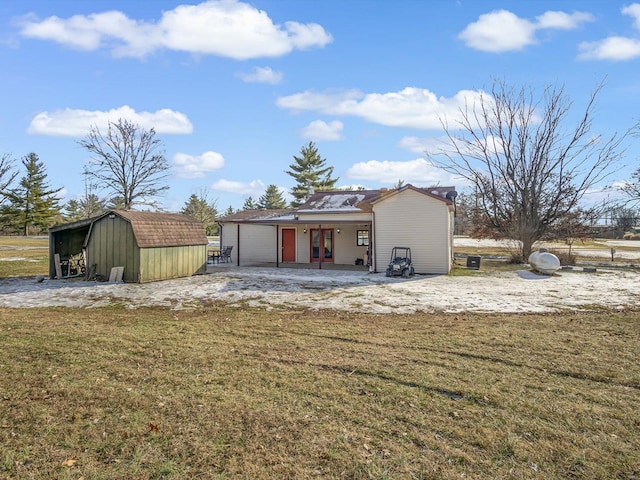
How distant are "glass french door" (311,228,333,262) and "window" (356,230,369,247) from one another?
1.43 m

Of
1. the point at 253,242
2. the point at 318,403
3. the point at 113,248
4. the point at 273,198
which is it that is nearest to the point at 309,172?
the point at 273,198

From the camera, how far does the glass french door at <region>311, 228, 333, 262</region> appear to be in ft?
66.5

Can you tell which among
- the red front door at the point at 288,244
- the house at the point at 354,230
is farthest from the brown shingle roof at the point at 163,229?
the red front door at the point at 288,244

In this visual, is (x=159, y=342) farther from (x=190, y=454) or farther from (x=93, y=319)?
(x=190, y=454)

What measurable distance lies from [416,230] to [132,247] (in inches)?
435

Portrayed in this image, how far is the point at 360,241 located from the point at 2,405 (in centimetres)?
1716

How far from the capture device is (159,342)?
234 inches

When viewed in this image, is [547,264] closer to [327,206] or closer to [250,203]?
[327,206]

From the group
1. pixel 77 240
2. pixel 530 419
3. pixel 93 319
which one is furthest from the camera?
pixel 77 240

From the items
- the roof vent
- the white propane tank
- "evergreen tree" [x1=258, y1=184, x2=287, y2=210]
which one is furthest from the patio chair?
"evergreen tree" [x1=258, y1=184, x2=287, y2=210]

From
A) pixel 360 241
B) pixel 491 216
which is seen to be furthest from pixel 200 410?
pixel 491 216

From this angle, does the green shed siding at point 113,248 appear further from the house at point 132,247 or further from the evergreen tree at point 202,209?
the evergreen tree at point 202,209

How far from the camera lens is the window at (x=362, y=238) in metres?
19.9

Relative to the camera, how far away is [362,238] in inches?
786
